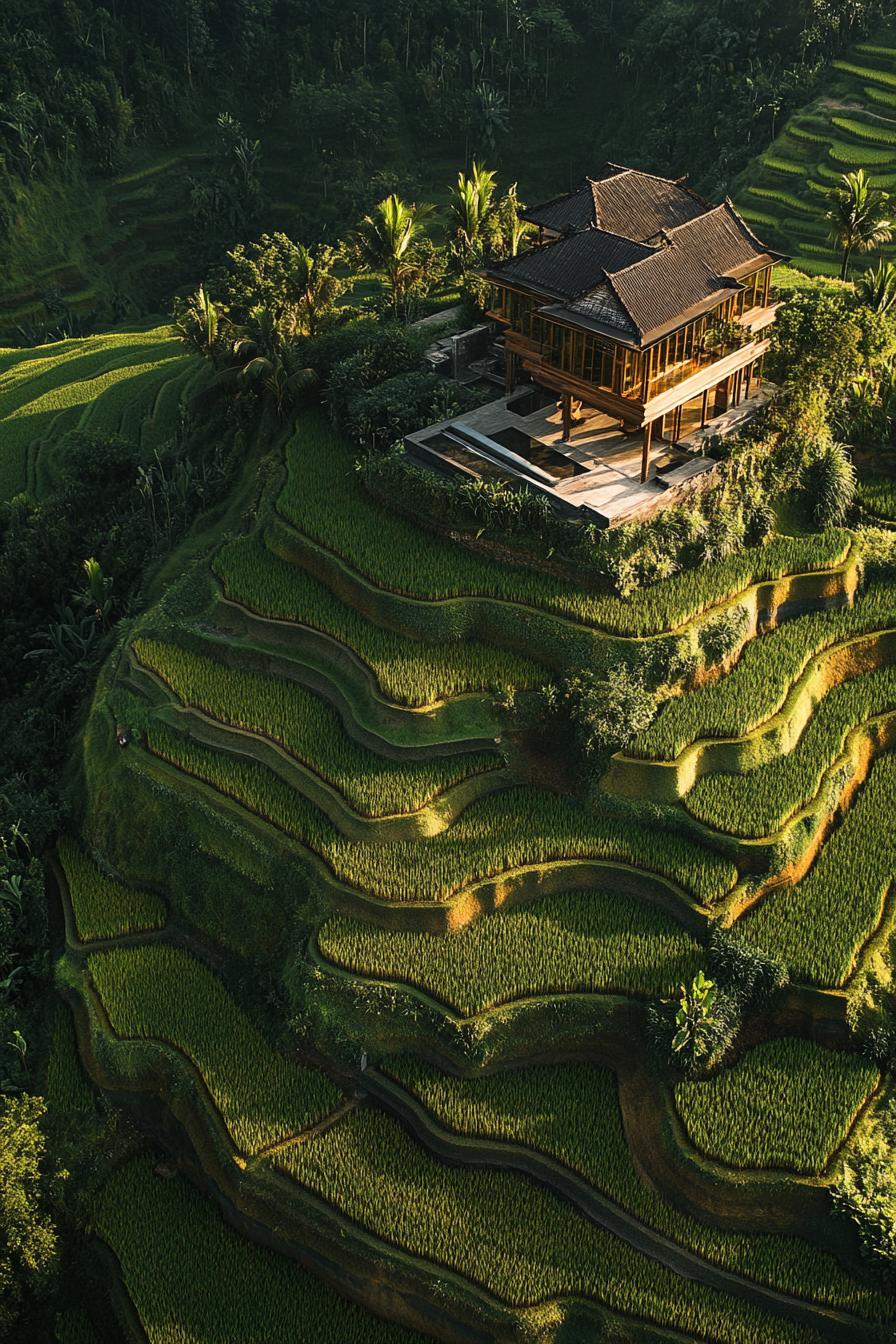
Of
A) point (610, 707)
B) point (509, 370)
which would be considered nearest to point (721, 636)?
point (610, 707)

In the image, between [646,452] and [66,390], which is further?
[66,390]

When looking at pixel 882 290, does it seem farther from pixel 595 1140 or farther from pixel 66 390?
pixel 66 390

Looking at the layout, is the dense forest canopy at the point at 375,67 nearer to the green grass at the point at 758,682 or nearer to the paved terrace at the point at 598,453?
the paved terrace at the point at 598,453

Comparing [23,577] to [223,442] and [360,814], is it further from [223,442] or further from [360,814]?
[360,814]

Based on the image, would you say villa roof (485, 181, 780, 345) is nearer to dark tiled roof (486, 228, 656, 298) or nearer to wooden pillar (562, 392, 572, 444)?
dark tiled roof (486, 228, 656, 298)

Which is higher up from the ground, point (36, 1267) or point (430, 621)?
point (430, 621)

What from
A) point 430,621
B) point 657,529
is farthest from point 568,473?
point 430,621

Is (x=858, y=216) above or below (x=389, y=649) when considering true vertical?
above
